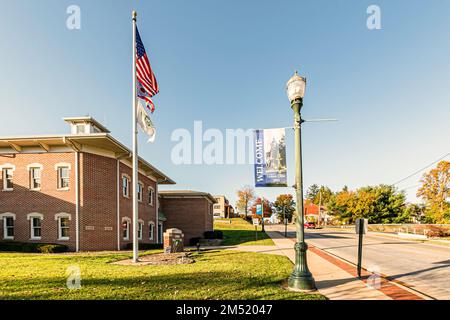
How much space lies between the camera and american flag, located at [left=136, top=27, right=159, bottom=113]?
41.4 feet

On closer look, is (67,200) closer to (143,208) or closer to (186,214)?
(143,208)

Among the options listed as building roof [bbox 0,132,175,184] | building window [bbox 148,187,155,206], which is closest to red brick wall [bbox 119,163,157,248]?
building window [bbox 148,187,155,206]

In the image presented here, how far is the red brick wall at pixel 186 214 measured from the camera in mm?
31047

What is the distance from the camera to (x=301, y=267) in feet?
22.1

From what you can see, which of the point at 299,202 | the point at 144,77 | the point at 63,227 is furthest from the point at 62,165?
the point at 299,202

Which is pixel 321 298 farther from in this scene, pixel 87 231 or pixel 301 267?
pixel 87 231

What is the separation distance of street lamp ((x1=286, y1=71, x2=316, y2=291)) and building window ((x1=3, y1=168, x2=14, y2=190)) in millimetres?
20020

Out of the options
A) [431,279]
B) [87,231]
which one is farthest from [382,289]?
[87,231]

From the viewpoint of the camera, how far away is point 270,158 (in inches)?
300

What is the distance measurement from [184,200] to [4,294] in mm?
25783

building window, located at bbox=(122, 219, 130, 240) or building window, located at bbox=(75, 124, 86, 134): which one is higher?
building window, located at bbox=(75, 124, 86, 134)

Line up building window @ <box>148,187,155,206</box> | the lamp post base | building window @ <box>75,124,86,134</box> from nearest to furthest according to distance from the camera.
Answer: the lamp post base, building window @ <box>75,124,86,134</box>, building window @ <box>148,187,155,206</box>

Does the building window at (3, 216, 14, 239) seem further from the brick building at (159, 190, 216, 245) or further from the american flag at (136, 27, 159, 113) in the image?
the brick building at (159, 190, 216, 245)

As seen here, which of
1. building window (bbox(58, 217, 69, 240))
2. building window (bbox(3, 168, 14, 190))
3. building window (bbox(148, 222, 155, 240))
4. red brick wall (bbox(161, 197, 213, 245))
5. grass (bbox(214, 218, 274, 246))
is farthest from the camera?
red brick wall (bbox(161, 197, 213, 245))
